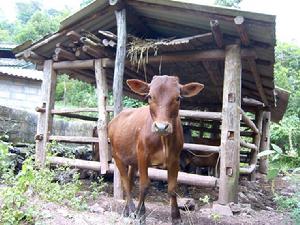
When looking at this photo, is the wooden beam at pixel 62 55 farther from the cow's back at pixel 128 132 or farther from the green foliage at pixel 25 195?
the green foliage at pixel 25 195

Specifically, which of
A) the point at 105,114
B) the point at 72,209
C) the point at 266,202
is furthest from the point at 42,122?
the point at 266,202

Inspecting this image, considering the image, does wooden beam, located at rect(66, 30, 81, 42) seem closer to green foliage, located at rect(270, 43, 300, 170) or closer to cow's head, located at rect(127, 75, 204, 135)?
cow's head, located at rect(127, 75, 204, 135)

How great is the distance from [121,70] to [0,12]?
55374mm

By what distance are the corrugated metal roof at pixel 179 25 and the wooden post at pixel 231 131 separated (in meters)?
0.39

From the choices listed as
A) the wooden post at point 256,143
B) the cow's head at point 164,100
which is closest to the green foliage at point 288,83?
the wooden post at point 256,143

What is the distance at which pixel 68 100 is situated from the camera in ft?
74.3

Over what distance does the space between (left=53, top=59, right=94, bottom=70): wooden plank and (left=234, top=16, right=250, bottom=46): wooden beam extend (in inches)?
124

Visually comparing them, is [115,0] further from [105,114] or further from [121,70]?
[105,114]

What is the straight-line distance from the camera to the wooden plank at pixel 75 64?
8453 millimetres

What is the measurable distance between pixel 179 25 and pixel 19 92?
13.4 metres

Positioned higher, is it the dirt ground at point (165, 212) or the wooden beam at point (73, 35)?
the wooden beam at point (73, 35)

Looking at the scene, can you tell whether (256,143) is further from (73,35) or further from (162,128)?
(162,128)

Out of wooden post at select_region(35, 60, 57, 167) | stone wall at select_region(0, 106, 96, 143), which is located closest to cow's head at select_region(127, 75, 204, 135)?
wooden post at select_region(35, 60, 57, 167)

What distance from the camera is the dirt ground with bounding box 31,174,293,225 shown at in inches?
187
